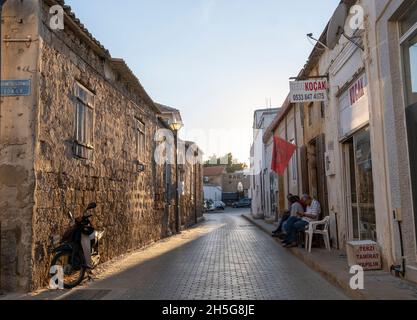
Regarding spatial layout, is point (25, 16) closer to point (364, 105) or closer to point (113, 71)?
point (113, 71)

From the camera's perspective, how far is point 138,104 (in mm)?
13555

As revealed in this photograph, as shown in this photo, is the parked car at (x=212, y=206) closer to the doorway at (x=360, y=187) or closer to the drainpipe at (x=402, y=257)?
the doorway at (x=360, y=187)

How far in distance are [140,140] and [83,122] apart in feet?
15.7

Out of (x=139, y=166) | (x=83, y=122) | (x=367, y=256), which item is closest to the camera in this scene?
(x=367, y=256)

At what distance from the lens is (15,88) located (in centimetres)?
684

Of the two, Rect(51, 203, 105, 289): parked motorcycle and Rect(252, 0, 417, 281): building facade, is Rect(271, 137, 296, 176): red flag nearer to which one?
Rect(252, 0, 417, 281): building facade

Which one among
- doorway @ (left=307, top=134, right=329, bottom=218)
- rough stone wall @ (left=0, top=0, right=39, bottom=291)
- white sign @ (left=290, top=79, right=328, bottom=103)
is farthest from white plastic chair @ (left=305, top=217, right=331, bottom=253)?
rough stone wall @ (left=0, top=0, right=39, bottom=291)

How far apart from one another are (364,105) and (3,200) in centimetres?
645

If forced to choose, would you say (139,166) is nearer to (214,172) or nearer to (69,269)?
(69,269)

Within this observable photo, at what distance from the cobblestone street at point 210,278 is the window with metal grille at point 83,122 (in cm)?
239

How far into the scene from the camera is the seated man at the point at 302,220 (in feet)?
37.9

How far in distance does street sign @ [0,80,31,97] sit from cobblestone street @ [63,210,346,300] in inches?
121

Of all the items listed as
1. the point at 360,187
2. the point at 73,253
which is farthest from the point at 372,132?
the point at 73,253

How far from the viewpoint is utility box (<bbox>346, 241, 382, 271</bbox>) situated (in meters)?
7.52
